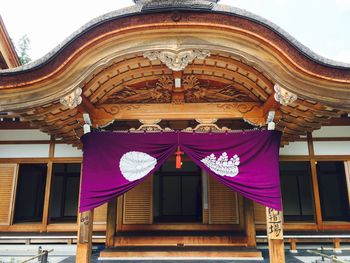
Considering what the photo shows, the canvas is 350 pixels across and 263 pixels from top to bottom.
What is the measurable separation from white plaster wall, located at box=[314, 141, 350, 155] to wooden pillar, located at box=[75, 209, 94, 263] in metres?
6.58

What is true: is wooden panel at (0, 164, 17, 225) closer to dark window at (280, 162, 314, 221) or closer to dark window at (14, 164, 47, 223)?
dark window at (14, 164, 47, 223)

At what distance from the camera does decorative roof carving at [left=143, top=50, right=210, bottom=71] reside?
185 inches

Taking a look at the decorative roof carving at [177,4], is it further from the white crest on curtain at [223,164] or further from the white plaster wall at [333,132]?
the white plaster wall at [333,132]

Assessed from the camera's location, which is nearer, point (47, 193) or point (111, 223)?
point (111, 223)

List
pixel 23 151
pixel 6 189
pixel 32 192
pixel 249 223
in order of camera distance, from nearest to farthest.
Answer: pixel 249 223
pixel 6 189
pixel 23 151
pixel 32 192

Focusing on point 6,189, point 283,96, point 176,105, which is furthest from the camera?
point 6,189

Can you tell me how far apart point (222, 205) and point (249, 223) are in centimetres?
96

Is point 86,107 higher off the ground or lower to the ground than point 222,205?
higher

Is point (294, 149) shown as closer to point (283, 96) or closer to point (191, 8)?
point (283, 96)

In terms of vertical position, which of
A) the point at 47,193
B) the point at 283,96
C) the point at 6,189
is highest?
the point at 283,96

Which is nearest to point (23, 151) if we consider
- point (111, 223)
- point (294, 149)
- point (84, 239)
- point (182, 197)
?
point (111, 223)

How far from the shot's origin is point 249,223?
7.42m

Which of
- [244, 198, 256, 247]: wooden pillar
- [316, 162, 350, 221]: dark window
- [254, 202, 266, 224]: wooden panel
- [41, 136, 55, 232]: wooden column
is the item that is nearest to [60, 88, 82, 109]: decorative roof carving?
[41, 136, 55, 232]: wooden column

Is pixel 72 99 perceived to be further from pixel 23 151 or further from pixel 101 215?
pixel 23 151
